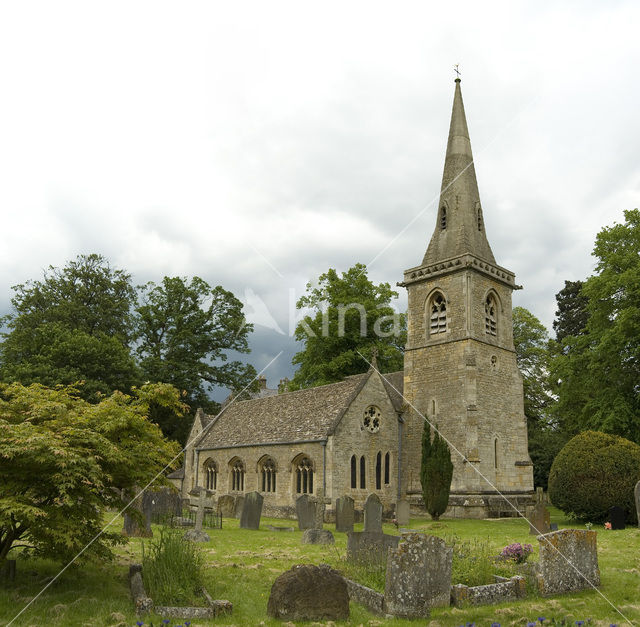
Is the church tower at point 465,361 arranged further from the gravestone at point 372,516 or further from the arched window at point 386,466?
the gravestone at point 372,516

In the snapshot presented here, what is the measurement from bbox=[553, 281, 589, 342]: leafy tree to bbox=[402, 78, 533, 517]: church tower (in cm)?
1555

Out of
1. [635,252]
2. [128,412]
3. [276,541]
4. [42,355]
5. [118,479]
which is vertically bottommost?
[276,541]

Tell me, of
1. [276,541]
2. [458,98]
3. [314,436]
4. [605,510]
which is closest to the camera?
[276,541]

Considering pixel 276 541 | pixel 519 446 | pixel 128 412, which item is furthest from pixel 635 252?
pixel 128 412

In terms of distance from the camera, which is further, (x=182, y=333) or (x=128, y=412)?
(x=182, y=333)

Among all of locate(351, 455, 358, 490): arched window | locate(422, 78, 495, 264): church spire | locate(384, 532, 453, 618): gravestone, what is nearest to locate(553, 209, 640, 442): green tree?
locate(422, 78, 495, 264): church spire

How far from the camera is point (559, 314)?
46.5 meters

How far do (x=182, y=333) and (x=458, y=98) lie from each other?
77.8 feet

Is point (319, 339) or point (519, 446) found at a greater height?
point (319, 339)

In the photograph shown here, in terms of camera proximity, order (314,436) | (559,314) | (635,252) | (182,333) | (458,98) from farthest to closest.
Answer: (559,314) → (182,333) → (458,98) → (635,252) → (314,436)

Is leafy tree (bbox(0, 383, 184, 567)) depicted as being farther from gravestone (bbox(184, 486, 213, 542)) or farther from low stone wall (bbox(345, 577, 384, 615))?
gravestone (bbox(184, 486, 213, 542))

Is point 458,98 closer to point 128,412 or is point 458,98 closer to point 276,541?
point 276,541

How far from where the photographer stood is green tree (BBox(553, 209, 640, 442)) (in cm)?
2609

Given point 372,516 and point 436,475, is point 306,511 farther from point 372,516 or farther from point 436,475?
point 436,475
